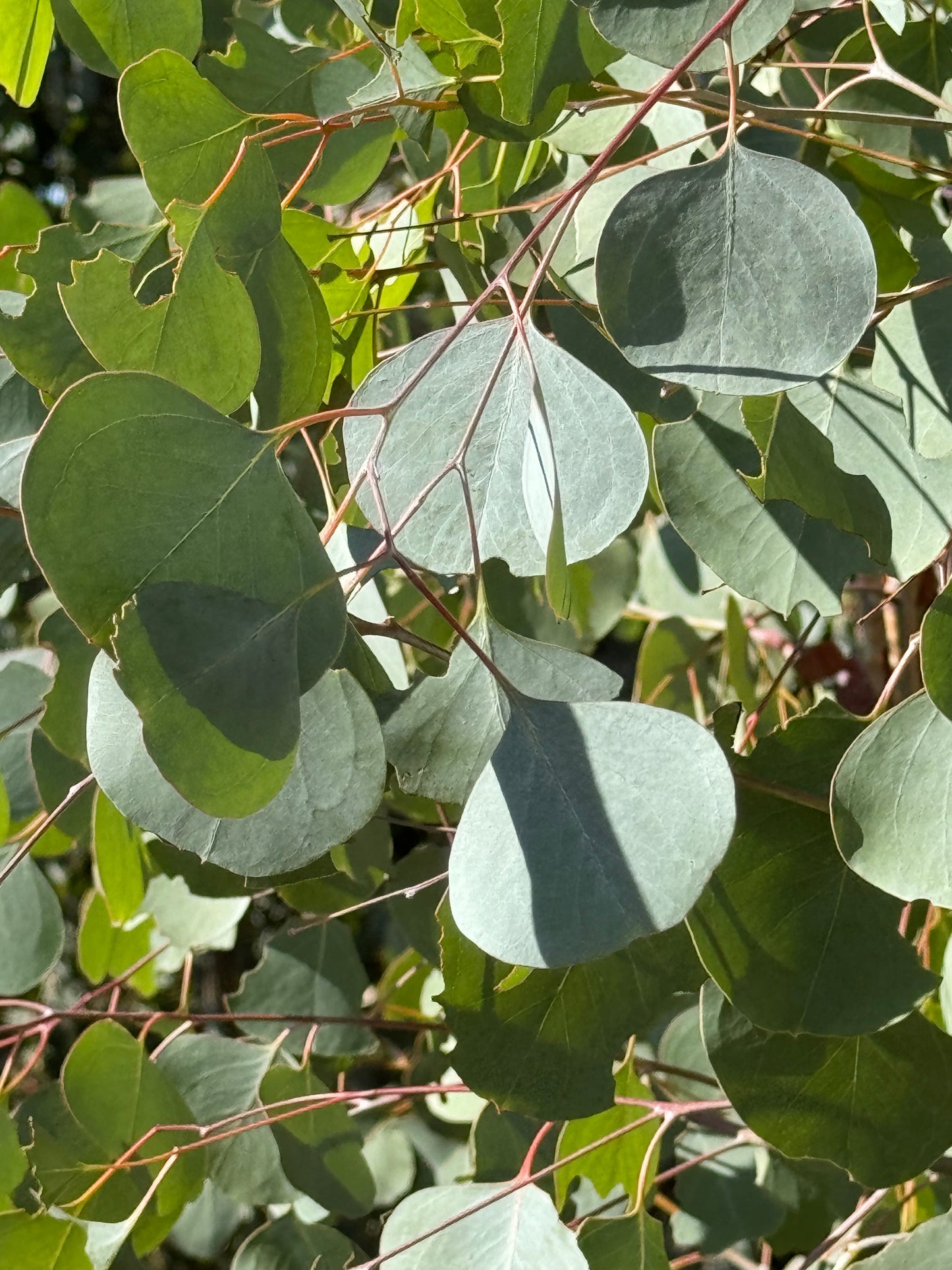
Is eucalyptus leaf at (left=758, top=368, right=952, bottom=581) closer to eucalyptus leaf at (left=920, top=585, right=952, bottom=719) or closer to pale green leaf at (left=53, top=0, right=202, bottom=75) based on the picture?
eucalyptus leaf at (left=920, top=585, right=952, bottom=719)

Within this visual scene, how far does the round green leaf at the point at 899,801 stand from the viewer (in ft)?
1.34

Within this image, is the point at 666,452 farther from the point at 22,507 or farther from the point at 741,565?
the point at 22,507

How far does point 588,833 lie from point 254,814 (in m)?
0.10

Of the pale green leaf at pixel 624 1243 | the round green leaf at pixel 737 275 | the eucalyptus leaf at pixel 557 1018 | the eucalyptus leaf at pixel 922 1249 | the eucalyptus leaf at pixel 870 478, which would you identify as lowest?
the eucalyptus leaf at pixel 922 1249

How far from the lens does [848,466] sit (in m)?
0.47

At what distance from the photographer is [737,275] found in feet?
1.18

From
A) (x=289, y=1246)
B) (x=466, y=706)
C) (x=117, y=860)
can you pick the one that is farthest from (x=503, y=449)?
(x=289, y=1246)

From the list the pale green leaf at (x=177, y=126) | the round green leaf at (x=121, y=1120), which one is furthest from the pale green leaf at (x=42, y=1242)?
the pale green leaf at (x=177, y=126)

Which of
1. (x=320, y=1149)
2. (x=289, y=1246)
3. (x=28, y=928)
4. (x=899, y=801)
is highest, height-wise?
(x=899, y=801)

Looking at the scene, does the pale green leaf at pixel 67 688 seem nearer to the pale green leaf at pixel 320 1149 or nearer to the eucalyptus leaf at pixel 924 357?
the pale green leaf at pixel 320 1149

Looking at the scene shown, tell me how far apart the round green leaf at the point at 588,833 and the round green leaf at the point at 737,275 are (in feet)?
0.35

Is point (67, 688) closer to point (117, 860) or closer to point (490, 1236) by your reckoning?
point (117, 860)

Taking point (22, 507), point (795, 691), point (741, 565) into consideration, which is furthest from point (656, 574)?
point (22, 507)

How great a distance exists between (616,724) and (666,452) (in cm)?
17
